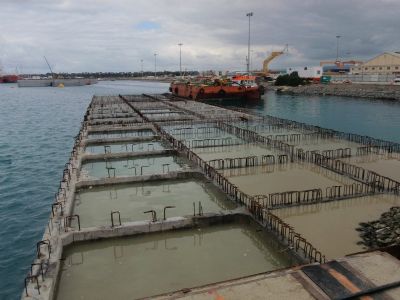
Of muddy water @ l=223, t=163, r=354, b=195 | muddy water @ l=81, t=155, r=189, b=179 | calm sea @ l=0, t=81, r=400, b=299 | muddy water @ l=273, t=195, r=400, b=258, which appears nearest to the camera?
muddy water @ l=273, t=195, r=400, b=258

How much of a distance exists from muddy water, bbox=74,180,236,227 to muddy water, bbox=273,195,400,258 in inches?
114

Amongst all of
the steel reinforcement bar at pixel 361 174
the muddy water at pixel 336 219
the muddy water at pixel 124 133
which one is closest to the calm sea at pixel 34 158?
the muddy water at pixel 124 133

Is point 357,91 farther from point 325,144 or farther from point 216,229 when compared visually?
point 216,229

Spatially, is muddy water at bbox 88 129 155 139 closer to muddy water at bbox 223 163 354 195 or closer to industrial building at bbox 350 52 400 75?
muddy water at bbox 223 163 354 195

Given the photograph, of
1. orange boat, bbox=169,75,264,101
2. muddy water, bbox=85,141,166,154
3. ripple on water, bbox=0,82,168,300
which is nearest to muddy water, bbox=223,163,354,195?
muddy water, bbox=85,141,166,154

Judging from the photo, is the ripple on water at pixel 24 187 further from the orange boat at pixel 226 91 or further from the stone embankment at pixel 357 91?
the stone embankment at pixel 357 91

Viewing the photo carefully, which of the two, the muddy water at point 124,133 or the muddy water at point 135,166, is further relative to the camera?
the muddy water at point 124,133

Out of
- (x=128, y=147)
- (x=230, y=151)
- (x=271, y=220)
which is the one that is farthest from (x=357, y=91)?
(x=271, y=220)

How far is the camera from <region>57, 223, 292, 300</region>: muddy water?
33.7ft

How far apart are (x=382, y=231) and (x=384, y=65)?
366ft

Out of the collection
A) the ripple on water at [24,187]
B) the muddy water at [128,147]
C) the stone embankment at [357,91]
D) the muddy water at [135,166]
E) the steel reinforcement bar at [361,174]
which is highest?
the stone embankment at [357,91]

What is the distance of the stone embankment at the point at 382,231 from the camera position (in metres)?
11.8

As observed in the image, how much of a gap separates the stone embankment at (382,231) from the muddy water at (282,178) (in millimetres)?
4570

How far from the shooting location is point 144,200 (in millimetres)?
16719
